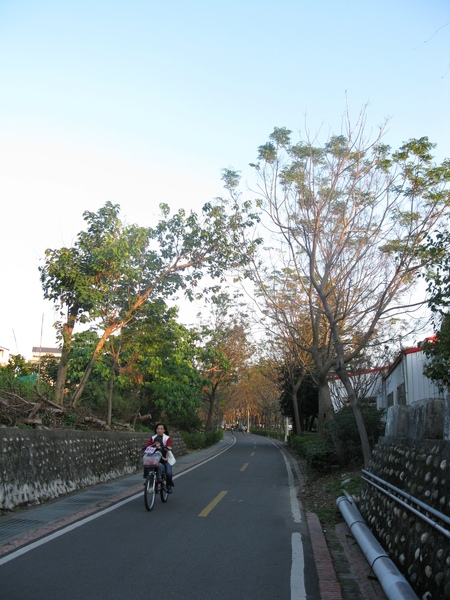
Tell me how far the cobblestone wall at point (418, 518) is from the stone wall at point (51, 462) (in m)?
6.37

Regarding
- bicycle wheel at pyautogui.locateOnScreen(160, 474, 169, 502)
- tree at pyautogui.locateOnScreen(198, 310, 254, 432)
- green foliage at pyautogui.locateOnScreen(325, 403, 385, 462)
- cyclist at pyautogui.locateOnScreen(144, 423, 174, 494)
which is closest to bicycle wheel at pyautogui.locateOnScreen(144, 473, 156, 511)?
cyclist at pyautogui.locateOnScreen(144, 423, 174, 494)

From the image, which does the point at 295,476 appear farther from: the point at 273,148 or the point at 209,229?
the point at 273,148

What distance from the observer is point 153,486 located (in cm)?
1075

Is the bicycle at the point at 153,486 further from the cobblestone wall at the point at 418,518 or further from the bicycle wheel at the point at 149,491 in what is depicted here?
the cobblestone wall at the point at 418,518

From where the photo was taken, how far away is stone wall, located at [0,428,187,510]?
991 centimetres

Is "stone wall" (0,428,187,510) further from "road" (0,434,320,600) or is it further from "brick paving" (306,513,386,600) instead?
"brick paving" (306,513,386,600)

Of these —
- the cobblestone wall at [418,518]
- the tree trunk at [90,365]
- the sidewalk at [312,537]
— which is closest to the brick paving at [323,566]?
the sidewalk at [312,537]

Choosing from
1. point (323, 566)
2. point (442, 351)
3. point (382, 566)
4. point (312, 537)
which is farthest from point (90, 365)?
point (382, 566)

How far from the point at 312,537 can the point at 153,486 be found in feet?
11.9

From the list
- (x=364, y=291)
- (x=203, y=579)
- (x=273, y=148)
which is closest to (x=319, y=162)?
(x=273, y=148)

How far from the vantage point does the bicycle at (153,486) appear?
34.4 ft

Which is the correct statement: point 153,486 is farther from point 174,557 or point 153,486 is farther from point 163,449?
point 174,557

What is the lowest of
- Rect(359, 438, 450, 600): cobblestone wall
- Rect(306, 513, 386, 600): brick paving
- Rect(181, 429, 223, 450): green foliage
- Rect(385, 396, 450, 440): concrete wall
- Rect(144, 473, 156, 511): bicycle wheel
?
Rect(181, 429, 223, 450): green foliage

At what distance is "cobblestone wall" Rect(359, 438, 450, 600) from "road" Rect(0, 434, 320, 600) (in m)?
1.02
